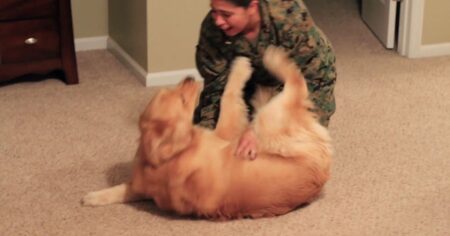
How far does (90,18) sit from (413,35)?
1.55m

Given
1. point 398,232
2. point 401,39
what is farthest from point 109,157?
point 401,39

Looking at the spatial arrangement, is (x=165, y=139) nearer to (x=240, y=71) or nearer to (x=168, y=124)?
(x=168, y=124)

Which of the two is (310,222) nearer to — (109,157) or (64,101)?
(109,157)

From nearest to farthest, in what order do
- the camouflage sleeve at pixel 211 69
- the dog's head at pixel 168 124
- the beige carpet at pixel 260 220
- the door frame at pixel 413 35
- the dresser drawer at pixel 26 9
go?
the dog's head at pixel 168 124, the beige carpet at pixel 260 220, the camouflage sleeve at pixel 211 69, the dresser drawer at pixel 26 9, the door frame at pixel 413 35

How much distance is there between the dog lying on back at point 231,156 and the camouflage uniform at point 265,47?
0.15 feet

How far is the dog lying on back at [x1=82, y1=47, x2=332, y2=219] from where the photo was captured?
2.26 metres

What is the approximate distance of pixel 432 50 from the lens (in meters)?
3.89

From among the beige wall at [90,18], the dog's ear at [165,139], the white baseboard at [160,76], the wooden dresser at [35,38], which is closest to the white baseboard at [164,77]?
the white baseboard at [160,76]

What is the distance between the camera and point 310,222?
7.87ft

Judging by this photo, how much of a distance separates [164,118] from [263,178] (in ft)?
1.09

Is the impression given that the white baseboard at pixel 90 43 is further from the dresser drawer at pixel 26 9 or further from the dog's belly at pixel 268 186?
the dog's belly at pixel 268 186

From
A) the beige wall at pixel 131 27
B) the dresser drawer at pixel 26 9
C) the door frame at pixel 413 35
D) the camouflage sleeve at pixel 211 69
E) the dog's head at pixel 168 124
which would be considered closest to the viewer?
the dog's head at pixel 168 124

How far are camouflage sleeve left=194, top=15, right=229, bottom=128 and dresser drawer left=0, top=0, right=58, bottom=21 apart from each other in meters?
1.03

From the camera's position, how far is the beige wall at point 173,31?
335cm
